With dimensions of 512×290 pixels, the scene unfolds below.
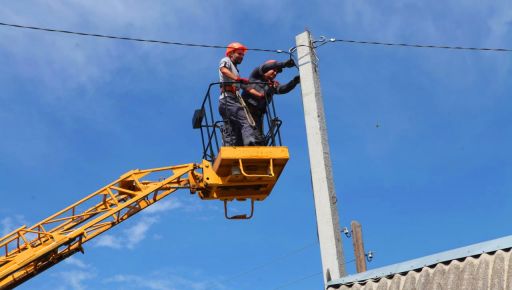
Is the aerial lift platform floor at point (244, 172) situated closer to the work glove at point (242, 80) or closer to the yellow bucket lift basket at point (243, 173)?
the yellow bucket lift basket at point (243, 173)

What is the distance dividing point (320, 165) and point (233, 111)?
333cm

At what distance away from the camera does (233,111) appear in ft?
39.1

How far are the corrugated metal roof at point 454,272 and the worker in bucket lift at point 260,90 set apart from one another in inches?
177

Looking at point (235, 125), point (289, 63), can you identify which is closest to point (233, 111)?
point (235, 125)

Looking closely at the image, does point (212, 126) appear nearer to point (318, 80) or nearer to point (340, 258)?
point (318, 80)

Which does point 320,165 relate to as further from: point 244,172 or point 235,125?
point 235,125

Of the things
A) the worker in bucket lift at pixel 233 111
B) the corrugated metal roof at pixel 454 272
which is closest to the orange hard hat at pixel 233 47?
the worker in bucket lift at pixel 233 111

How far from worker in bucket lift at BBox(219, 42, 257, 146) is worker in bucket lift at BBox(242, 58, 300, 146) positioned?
13 cm

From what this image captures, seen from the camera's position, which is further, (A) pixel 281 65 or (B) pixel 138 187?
(B) pixel 138 187

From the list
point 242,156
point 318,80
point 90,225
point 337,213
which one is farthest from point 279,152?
point 90,225

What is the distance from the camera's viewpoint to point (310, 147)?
9078 mm

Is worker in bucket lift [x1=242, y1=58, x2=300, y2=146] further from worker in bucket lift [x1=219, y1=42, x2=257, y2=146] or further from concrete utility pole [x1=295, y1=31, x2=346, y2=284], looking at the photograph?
concrete utility pole [x1=295, y1=31, x2=346, y2=284]

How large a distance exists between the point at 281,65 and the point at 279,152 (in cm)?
152

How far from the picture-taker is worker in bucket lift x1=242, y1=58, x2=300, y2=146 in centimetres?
1184
